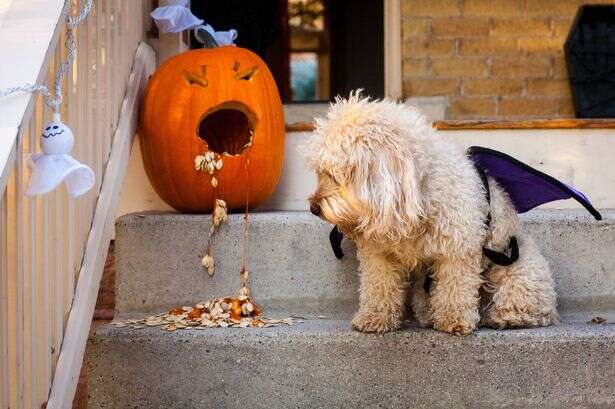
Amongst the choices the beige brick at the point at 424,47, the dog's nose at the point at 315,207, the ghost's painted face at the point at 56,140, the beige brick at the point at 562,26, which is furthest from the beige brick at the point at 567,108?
the ghost's painted face at the point at 56,140

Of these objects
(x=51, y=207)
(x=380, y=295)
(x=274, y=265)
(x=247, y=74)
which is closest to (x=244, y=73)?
(x=247, y=74)

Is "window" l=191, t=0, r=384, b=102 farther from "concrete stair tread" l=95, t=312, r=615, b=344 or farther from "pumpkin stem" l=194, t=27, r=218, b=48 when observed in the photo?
"concrete stair tread" l=95, t=312, r=615, b=344

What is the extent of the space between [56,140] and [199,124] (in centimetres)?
139

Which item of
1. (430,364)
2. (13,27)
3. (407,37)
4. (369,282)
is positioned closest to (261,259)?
(369,282)

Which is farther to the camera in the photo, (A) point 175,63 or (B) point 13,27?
(A) point 175,63

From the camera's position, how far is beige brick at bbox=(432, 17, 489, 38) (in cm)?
498

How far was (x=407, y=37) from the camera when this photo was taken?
16.3 feet

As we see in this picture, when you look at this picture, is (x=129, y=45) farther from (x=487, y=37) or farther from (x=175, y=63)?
(x=487, y=37)

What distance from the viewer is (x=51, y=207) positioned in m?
2.17

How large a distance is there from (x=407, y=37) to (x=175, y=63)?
215 centimetres

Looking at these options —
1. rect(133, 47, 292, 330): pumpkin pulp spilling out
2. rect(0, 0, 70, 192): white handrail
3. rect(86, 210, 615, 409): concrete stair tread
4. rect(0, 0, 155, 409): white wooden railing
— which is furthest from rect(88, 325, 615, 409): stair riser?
rect(0, 0, 70, 192): white handrail

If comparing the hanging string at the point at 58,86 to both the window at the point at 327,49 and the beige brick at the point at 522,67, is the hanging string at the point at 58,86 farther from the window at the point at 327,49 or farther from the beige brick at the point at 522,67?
the window at the point at 327,49

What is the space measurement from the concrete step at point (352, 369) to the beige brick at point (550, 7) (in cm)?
296

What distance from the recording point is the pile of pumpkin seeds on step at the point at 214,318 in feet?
8.86
